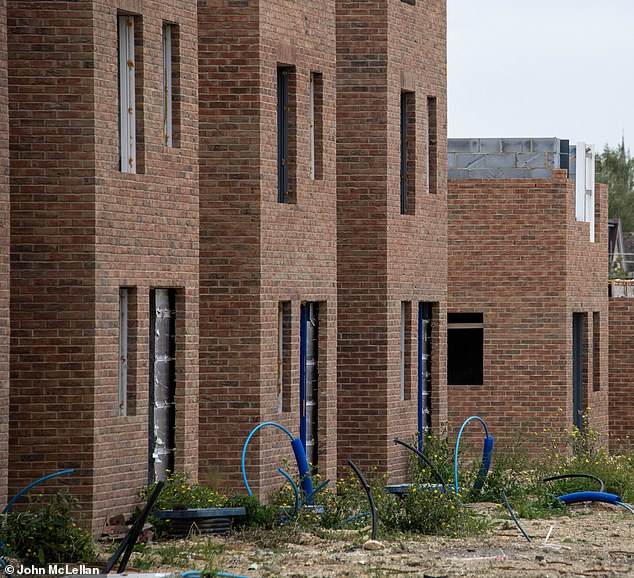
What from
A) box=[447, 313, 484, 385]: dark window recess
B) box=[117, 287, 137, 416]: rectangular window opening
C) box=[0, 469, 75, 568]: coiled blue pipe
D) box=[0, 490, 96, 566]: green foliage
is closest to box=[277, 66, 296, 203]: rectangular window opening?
box=[117, 287, 137, 416]: rectangular window opening

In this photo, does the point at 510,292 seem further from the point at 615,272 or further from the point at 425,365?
the point at 615,272

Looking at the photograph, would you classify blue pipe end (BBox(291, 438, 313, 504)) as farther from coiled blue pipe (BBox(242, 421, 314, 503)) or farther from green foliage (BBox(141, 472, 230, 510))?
green foliage (BBox(141, 472, 230, 510))

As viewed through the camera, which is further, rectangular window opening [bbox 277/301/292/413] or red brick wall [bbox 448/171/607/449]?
red brick wall [bbox 448/171/607/449]

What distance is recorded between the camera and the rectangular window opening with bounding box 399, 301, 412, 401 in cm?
2294

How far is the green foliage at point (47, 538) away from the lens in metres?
13.8

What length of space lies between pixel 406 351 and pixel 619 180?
6806cm

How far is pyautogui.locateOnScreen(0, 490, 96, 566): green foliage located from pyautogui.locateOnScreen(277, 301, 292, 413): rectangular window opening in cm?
584

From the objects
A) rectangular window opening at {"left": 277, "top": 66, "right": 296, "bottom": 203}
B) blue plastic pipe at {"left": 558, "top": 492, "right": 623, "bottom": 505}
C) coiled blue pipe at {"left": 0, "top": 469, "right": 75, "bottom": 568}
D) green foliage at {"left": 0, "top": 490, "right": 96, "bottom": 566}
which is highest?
rectangular window opening at {"left": 277, "top": 66, "right": 296, "bottom": 203}

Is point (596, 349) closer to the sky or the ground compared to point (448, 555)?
closer to the sky

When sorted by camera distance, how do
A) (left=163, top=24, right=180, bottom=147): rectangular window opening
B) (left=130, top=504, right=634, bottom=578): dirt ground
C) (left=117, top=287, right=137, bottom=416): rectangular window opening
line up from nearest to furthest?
1. (left=130, top=504, right=634, bottom=578): dirt ground
2. (left=117, top=287, right=137, bottom=416): rectangular window opening
3. (left=163, top=24, right=180, bottom=147): rectangular window opening

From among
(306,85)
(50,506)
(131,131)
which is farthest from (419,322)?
(50,506)

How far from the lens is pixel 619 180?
88625mm

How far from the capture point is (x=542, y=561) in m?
15.4

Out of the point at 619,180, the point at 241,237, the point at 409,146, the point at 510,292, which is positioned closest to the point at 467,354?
the point at 510,292
